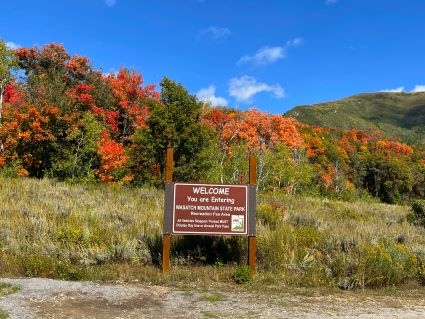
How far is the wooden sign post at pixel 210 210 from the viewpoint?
8148mm

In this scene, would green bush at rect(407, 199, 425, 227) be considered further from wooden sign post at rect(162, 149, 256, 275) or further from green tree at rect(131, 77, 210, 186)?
green tree at rect(131, 77, 210, 186)

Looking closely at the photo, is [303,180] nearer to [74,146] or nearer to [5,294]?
[74,146]

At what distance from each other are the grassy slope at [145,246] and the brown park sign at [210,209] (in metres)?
0.75

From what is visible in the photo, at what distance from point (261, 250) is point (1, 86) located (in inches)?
961

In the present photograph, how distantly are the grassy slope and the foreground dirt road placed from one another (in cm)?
65

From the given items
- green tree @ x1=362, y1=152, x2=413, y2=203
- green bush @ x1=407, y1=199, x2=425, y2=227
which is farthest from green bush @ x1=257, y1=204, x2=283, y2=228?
green tree @ x1=362, y1=152, x2=413, y2=203

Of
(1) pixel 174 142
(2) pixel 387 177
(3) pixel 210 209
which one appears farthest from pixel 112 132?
(2) pixel 387 177

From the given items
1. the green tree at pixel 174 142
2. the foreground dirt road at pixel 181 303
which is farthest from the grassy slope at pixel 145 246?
the green tree at pixel 174 142

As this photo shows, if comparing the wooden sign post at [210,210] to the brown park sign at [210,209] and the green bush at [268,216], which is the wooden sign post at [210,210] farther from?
the green bush at [268,216]

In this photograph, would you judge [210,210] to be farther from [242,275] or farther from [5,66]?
[5,66]

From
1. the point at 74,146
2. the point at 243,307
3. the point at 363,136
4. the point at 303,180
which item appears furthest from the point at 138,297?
the point at 363,136

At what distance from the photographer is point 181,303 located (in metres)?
6.27

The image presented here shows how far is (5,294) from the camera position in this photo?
20.3 ft

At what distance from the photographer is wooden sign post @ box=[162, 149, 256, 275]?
815 cm
